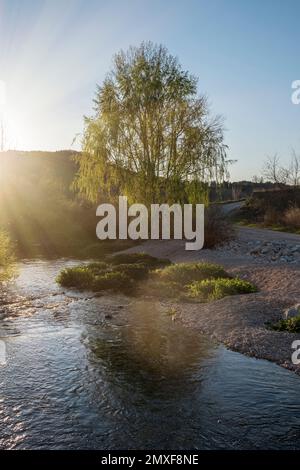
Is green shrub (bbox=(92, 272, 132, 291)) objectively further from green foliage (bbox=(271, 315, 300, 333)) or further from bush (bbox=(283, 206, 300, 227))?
bush (bbox=(283, 206, 300, 227))

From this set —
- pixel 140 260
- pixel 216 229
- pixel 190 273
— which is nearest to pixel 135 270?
pixel 190 273

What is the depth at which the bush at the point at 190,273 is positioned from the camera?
16219 millimetres

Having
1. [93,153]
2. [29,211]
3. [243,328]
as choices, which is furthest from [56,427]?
[29,211]

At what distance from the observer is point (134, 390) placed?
23.2 ft

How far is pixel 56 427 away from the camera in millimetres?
5895

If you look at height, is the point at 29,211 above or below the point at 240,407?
above

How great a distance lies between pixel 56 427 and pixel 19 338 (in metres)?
4.24

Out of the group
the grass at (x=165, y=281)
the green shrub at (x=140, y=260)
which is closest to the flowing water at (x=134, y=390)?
the grass at (x=165, y=281)

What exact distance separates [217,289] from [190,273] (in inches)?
130

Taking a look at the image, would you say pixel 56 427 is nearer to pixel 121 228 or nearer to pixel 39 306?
pixel 39 306

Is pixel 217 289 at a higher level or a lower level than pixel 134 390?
higher

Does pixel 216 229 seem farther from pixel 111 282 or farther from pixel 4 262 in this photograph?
pixel 4 262
